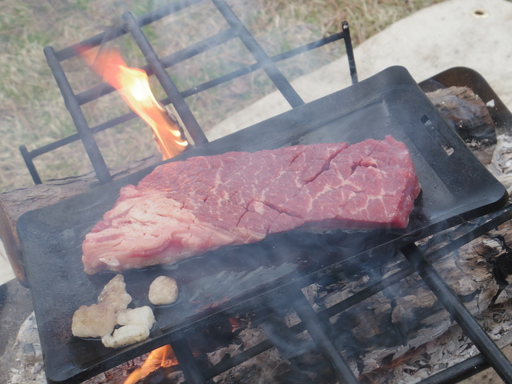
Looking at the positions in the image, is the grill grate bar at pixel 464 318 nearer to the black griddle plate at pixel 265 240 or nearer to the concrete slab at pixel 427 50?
the black griddle plate at pixel 265 240

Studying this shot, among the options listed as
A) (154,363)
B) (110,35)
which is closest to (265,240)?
(154,363)

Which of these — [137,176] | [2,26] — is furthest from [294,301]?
[2,26]

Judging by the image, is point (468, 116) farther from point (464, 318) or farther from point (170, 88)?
point (170, 88)

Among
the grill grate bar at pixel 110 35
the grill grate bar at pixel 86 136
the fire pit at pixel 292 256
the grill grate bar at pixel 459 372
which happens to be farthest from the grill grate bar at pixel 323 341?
the grill grate bar at pixel 110 35

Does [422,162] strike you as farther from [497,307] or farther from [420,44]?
[420,44]

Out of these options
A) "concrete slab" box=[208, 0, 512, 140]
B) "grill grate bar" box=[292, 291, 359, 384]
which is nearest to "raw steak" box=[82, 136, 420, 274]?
"grill grate bar" box=[292, 291, 359, 384]

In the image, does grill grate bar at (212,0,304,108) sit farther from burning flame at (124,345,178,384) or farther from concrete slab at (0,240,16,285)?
concrete slab at (0,240,16,285)
